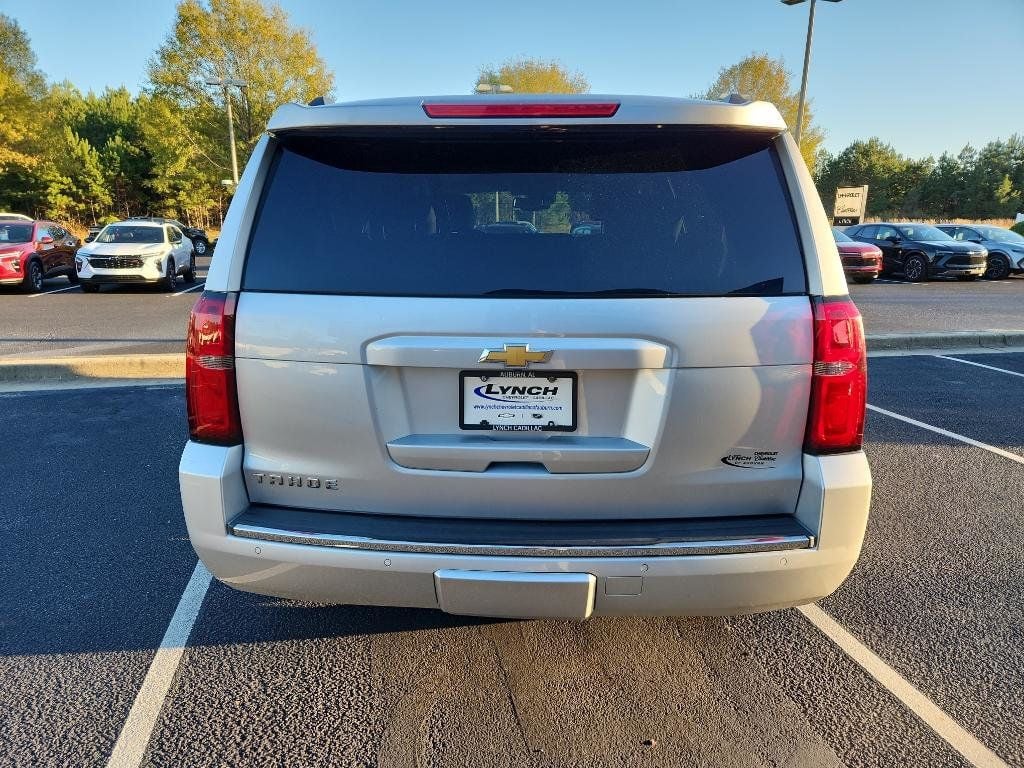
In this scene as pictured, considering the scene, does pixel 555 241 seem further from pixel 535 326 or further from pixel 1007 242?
pixel 1007 242

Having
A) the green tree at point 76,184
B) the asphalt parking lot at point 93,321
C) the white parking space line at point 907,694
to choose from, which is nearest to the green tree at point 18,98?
the green tree at point 76,184

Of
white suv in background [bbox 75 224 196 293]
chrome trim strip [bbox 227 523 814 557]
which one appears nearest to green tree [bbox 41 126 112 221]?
white suv in background [bbox 75 224 196 293]

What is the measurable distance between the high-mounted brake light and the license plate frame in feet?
2.67

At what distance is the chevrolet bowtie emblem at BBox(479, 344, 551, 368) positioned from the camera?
2.04 meters

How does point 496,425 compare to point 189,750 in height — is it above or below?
above

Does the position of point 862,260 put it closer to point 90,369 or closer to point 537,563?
point 90,369

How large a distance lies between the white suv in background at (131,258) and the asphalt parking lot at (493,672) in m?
14.0

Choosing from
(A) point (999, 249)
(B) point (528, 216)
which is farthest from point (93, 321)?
(A) point (999, 249)

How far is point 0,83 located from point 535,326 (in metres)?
42.7

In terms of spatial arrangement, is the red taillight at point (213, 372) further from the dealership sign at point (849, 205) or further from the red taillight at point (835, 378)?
the dealership sign at point (849, 205)

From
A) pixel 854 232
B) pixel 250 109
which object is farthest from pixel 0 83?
pixel 854 232

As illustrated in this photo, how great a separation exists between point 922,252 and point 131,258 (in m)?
21.4

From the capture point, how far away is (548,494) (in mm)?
2164

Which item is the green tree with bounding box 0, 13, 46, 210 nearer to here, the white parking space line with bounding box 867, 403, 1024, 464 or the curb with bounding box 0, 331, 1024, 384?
the curb with bounding box 0, 331, 1024, 384
